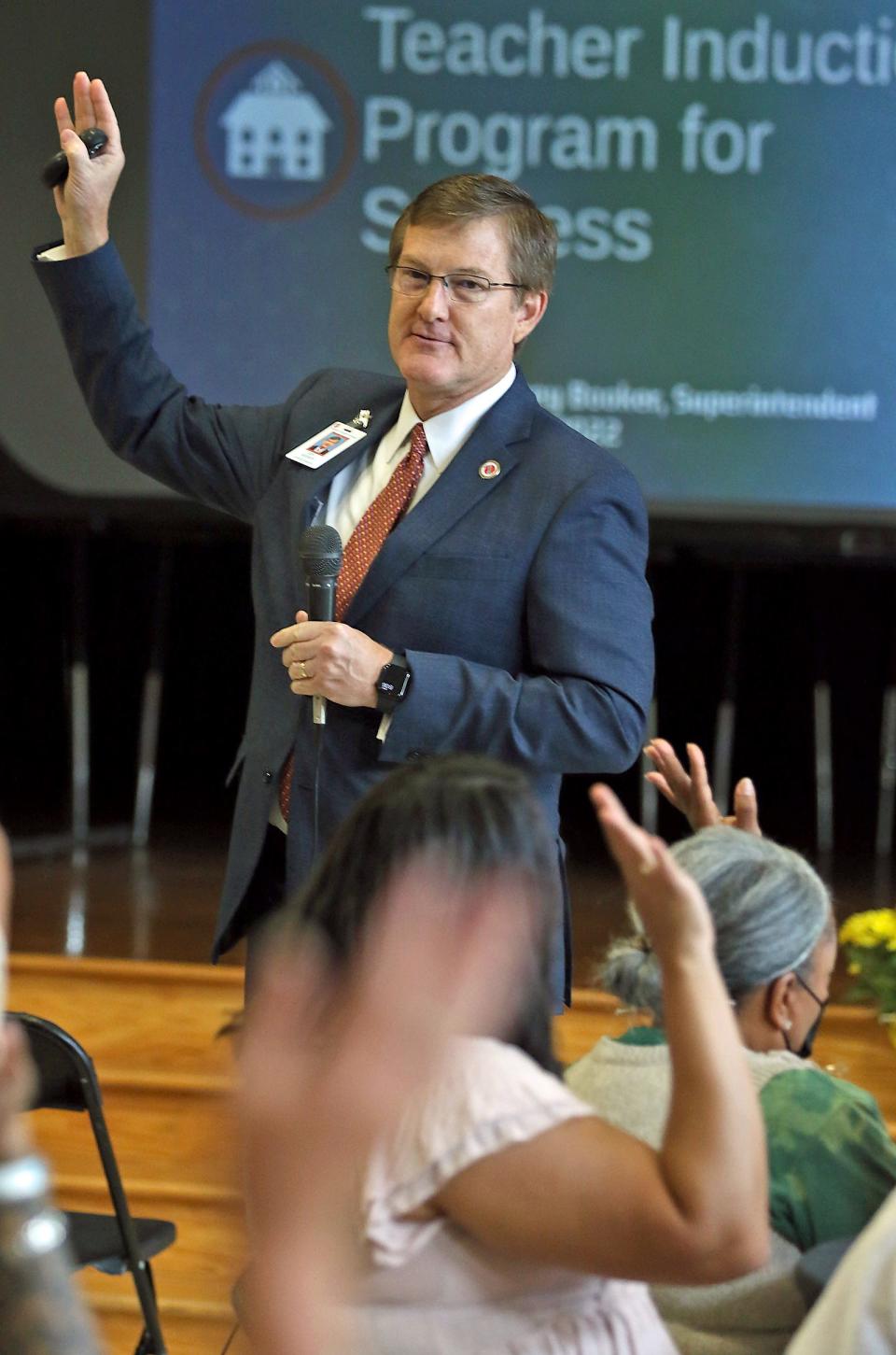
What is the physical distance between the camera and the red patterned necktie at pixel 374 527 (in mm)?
2152

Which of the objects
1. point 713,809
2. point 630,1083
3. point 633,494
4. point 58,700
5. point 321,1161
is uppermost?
point 633,494

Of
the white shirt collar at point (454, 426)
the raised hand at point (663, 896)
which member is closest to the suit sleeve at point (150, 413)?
the white shirt collar at point (454, 426)

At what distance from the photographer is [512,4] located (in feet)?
16.2

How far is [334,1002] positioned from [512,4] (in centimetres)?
460

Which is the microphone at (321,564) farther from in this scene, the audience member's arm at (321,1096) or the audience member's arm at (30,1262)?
the audience member's arm at (30,1262)

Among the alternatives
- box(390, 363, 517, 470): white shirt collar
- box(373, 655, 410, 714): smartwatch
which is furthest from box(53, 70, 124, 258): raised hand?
box(373, 655, 410, 714): smartwatch

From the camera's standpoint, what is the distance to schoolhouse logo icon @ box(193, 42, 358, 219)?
199 inches

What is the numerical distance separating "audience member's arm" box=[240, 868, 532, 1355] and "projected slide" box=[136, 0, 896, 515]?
4189 mm

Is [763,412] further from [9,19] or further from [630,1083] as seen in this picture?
[630,1083]

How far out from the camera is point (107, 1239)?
238 cm

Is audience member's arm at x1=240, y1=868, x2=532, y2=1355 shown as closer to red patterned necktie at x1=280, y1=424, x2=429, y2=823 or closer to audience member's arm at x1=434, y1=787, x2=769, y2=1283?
audience member's arm at x1=434, y1=787, x2=769, y2=1283

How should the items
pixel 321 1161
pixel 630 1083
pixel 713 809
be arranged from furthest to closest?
pixel 713 809, pixel 630 1083, pixel 321 1161

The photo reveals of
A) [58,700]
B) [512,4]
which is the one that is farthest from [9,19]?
[58,700]

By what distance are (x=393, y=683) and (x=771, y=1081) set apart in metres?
0.67
